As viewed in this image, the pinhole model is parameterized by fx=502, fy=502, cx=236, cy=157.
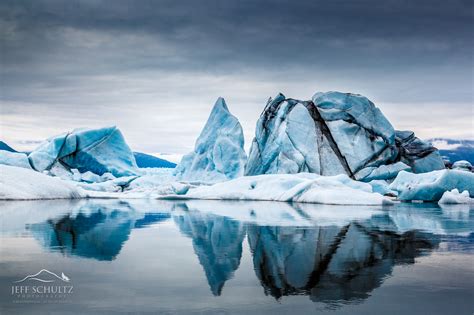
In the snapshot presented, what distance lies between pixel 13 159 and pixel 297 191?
19.4 metres

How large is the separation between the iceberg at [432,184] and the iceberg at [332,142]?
4949mm

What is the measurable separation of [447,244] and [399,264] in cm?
193

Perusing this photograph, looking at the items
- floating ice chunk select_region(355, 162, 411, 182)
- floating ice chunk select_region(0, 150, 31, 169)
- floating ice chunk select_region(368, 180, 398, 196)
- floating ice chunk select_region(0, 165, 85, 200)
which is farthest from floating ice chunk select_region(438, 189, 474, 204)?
floating ice chunk select_region(0, 150, 31, 169)

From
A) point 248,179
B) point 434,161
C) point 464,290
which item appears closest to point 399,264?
point 464,290

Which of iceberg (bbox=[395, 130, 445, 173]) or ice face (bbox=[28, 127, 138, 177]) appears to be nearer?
iceberg (bbox=[395, 130, 445, 173])

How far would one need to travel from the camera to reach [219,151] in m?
34.4

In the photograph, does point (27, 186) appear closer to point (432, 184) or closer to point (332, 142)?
point (432, 184)

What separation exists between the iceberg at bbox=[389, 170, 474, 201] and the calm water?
13.7 metres

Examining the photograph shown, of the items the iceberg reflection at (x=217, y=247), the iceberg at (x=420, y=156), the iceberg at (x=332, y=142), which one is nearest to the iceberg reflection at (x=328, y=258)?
the iceberg reflection at (x=217, y=247)

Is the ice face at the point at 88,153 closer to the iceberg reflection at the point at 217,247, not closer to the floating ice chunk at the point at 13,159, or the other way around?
the floating ice chunk at the point at 13,159

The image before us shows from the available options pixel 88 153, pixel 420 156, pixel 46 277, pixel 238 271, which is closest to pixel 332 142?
pixel 420 156

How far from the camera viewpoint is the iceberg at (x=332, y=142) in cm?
2691

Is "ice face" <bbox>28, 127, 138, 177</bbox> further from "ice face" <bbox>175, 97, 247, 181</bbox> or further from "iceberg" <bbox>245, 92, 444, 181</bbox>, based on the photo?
"iceberg" <bbox>245, 92, 444, 181</bbox>

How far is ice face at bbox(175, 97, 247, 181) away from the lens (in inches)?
1345
